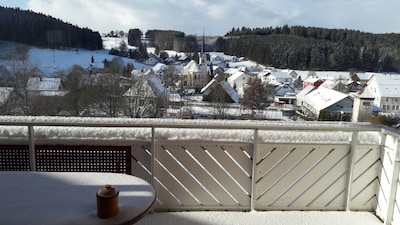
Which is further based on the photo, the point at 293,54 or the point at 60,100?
the point at 293,54

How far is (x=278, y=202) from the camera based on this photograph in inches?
82.4

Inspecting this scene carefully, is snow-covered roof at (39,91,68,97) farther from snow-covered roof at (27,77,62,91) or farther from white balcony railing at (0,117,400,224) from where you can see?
white balcony railing at (0,117,400,224)

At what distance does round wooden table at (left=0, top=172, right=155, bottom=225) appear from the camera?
0.98 metres

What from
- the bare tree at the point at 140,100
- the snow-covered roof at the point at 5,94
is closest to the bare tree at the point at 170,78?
the bare tree at the point at 140,100

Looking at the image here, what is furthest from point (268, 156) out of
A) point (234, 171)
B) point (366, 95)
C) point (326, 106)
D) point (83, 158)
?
point (366, 95)

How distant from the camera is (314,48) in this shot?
104 feet

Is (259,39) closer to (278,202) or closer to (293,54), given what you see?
(293,54)

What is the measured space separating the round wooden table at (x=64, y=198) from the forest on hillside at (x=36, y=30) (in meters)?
11.7

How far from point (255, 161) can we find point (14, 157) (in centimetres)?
160

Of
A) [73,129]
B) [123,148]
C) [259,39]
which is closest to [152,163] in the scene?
[123,148]

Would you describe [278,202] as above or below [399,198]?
below

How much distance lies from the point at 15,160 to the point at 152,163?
2.91 feet

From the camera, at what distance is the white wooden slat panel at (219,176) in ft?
6.54

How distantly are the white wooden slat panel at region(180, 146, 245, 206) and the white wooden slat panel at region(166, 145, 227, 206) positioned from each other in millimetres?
32
